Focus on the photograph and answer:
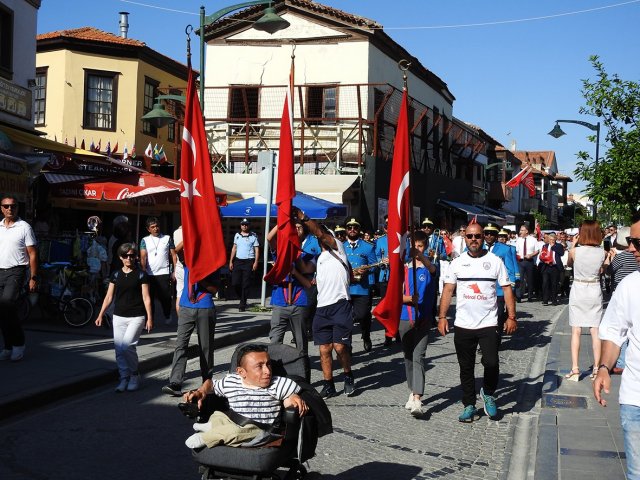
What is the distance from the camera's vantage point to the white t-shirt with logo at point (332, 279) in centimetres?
857

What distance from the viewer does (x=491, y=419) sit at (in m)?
7.85

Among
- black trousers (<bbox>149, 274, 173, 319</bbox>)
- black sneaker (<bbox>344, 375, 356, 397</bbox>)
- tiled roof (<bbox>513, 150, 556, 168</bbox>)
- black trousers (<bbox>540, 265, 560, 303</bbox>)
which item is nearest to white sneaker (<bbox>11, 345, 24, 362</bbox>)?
black trousers (<bbox>149, 274, 173, 319</bbox>)

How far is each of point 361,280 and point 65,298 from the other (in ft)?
15.7

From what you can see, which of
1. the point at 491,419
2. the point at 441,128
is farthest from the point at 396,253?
the point at 441,128

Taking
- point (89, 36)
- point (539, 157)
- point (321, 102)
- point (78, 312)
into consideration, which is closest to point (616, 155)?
point (78, 312)

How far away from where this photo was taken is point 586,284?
9.80m

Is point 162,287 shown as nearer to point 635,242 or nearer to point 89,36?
point 635,242

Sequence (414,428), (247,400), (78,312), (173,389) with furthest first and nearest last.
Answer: (78,312) → (173,389) → (414,428) → (247,400)

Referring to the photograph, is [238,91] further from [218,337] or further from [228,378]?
[228,378]

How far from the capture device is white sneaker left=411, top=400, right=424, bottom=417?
7738 mm

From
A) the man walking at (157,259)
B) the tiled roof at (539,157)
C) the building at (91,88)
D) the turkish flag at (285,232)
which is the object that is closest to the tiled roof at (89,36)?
the building at (91,88)

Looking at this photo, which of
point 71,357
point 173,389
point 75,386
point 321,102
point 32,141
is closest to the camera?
point 173,389

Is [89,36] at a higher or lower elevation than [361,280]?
higher

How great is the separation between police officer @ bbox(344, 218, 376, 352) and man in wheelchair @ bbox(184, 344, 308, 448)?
22.7ft
